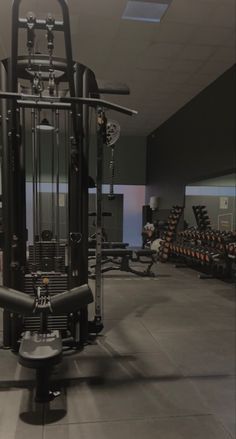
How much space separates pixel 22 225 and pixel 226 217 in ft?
18.0

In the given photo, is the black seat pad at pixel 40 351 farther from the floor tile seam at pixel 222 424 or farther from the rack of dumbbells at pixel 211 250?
the rack of dumbbells at pixel 211 250

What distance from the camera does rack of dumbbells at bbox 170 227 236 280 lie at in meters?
5.76

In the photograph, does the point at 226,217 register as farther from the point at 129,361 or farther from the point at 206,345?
the point at 129,361

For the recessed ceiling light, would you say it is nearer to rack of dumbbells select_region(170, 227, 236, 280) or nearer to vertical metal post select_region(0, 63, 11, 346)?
vertical metal post select_region(0, 63, 11, 346)

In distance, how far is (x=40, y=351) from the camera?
2.17 metres

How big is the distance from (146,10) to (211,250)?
12.4 feet

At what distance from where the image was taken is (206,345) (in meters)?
3.26

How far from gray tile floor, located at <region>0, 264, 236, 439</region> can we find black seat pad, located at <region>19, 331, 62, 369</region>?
1.07 feet

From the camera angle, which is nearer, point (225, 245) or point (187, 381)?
point (187, 381)

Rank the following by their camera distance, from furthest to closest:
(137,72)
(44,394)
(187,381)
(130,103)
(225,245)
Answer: (130,103) → (137,72) → (225,245) → (187,381) → (44,394)

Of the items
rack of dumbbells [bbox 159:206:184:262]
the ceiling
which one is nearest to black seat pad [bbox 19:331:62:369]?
the ceiling

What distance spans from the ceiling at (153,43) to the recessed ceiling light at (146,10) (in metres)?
0.08

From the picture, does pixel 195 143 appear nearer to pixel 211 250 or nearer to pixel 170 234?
pixel 170 234

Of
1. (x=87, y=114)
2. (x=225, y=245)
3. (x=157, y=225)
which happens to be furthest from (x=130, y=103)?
(x=87, y=114)
